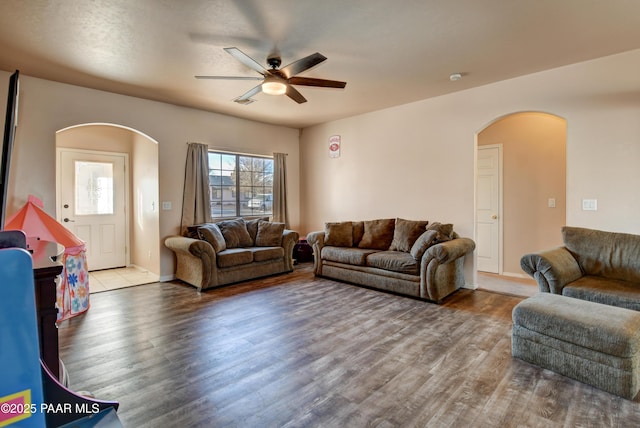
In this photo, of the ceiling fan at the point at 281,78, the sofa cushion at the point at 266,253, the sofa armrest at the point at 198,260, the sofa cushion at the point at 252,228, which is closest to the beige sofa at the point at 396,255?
the sofa cushion at the point at 266,253

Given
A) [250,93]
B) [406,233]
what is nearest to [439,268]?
[406,233]

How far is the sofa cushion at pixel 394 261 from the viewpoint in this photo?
13.4 ft

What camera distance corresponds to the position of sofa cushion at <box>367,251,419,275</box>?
13.4ft

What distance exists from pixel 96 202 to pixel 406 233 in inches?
217

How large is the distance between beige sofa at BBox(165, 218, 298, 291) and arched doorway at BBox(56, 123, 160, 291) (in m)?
0.65

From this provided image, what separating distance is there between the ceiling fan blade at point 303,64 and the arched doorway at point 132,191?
9.81ft

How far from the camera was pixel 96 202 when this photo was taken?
19.0 feet

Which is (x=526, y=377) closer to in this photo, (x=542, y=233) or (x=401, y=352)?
(x=401, y=352)

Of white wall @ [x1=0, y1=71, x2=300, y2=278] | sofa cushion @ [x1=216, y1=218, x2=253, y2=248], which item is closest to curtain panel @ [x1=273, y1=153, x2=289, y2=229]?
white wall @ [x1=0, y1=71, x2=300, y2=278]

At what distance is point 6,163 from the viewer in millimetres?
1351

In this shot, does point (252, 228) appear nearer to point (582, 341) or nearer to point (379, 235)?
point (379, 235)

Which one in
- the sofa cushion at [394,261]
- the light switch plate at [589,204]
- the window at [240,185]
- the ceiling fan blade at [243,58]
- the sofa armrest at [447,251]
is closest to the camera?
the ceiling fan blade at [243,58]

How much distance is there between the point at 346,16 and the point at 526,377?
123 inches

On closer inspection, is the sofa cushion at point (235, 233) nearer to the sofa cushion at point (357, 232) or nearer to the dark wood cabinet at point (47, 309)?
the sofa cushion at point (357, 232)
